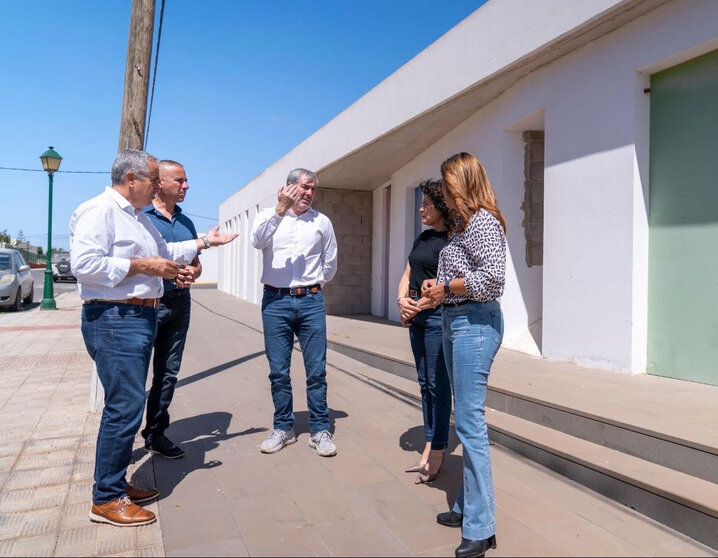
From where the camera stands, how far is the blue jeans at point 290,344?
11.9ft

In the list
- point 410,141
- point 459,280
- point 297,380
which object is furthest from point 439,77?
point 459,280

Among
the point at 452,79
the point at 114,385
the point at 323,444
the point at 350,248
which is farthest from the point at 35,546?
the point at 350,248

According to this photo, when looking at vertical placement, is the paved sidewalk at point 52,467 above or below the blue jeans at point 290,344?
below

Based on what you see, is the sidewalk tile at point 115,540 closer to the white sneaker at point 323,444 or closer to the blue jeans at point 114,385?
the blue jeans at point 114,385

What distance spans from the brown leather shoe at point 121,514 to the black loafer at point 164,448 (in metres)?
0.86

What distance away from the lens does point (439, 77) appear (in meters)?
7.11

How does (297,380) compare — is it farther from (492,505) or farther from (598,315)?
(492,505)

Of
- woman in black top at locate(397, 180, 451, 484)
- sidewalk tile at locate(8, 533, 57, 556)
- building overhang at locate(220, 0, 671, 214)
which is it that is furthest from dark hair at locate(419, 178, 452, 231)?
building overhang at locate(220, 0, 671, 214)

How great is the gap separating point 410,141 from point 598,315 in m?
4.79

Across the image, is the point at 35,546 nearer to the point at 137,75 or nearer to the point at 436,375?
the point at 436,375

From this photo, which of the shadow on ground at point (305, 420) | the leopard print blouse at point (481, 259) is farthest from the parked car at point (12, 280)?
the leopard print blouse at point (481, 259)

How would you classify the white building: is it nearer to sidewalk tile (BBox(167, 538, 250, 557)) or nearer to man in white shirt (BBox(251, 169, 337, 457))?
man in white shirt (BBox(251, 169, 337, 457))

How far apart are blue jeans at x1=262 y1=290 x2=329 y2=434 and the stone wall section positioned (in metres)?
8.40

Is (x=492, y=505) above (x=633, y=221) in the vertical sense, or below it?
below
